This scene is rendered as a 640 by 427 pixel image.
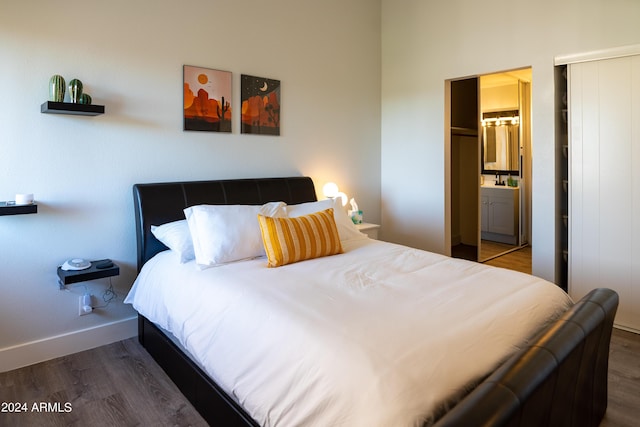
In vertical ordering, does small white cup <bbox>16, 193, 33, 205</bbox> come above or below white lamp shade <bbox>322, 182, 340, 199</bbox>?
below

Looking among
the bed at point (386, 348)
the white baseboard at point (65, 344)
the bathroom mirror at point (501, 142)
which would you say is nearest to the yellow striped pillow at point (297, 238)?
the bed at point (386, 348)

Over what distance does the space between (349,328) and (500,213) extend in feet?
17.0

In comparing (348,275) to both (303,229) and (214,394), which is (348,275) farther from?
(214,394)

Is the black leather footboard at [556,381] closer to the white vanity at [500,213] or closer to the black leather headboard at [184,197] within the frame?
the black leather headboard at [184,197]

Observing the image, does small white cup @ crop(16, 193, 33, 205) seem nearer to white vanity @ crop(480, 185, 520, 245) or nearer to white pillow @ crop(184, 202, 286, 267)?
white pillow @ crop(184, 202, 286, 267)

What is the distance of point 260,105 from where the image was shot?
3.54m

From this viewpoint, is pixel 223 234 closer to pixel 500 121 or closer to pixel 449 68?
pixel 449 68

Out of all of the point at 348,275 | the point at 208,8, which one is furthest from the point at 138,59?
the point at 348,275

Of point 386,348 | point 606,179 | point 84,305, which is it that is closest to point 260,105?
point 84,305

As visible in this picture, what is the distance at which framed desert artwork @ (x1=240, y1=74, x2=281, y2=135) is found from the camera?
344cm

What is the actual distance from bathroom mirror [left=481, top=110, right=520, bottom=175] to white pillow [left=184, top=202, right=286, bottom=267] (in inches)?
187

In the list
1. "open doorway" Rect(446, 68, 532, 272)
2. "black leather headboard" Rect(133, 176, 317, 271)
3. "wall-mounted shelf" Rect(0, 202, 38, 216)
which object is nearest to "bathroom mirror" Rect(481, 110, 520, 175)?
"open doorway" Rect(446, 68, 532, 272)

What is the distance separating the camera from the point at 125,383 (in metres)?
2.36

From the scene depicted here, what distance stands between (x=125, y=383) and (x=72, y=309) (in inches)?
29.3
